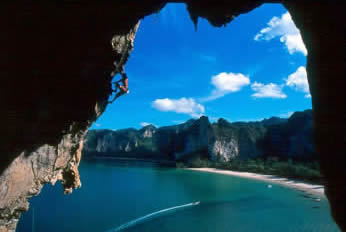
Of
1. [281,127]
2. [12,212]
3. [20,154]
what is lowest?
[12,212]

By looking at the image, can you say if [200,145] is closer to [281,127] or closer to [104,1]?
[281,127]

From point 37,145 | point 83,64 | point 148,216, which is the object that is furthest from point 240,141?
point 83,64

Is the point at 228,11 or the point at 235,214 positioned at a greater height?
the point at 228,11

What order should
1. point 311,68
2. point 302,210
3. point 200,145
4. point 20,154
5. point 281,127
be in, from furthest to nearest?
point 200,145
point 281,127
point 302,210
point 20,154
point 311,68

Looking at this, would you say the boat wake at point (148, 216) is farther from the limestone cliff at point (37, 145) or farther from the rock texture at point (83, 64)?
the rock texture at point (83, 64)

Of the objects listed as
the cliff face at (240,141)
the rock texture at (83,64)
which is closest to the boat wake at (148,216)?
the rock texture at (83,64)

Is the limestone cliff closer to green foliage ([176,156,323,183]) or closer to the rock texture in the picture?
the rock texture

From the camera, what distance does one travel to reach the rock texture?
10.3 feet

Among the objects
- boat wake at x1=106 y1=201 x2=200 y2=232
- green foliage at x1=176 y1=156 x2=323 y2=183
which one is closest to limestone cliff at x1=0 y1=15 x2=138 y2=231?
boat wake at x1=106 y1=201 x2=200 y2=232

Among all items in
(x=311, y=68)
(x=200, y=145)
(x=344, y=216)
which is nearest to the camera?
(x=344, y=216)

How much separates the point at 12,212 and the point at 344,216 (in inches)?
329

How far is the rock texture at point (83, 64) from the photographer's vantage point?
124 inches

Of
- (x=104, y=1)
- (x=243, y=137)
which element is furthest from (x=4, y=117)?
(x=243, y=137)

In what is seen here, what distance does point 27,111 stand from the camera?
19.0 feet
